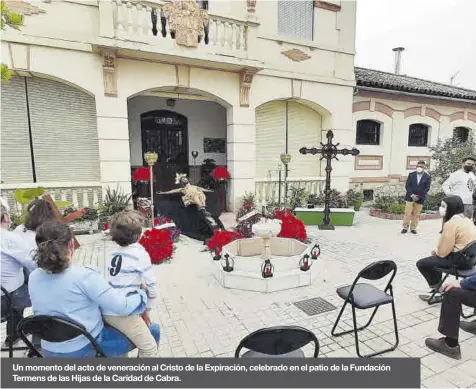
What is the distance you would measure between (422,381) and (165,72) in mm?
7457

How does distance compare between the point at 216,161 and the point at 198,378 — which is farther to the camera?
the point at 216,161

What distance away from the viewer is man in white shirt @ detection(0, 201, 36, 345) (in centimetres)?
256

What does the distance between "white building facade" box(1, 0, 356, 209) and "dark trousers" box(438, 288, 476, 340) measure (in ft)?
20.8

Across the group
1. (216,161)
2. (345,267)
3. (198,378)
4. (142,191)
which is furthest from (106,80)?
(198,378)

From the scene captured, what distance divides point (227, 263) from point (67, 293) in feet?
7.95

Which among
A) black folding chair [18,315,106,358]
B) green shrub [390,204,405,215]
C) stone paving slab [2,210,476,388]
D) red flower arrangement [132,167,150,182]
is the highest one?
red flower arrangement [132,167,150,182]

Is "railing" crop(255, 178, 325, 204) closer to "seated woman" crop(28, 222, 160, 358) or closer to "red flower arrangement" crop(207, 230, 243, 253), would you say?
"red flower arrangement" crop(207, 230, 243, 253)

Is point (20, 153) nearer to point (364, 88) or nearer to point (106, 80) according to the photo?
point (106, 80)

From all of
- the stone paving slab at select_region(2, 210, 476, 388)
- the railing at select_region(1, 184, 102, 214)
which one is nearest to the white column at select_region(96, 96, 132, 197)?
the railing at select_region(1, 184, 102, 214)

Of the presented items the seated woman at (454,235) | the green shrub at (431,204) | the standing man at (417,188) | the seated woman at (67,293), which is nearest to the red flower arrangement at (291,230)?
the seated woman at (454,235)

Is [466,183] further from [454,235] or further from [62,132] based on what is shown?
[62,132]

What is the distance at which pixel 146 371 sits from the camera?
1930 mm

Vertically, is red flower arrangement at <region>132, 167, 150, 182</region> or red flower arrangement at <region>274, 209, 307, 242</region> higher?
red flower arrangement at <region>132, 167, 150, 182</region>

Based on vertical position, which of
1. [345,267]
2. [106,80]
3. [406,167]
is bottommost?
[345,267]
